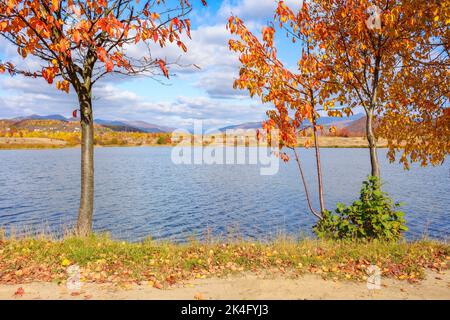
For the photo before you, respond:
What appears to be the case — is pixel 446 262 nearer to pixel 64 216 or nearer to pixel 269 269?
pixel 269 269

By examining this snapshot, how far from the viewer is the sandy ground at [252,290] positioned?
7.70 metres

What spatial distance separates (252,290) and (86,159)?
7006mm

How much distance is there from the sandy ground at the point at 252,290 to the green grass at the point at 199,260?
15.0 inches

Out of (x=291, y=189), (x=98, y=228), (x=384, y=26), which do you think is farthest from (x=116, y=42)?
(x=291, y=189)

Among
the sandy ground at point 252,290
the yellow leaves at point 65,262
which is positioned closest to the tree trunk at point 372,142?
the sandy ground at point 252,290

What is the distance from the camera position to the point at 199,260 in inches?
380

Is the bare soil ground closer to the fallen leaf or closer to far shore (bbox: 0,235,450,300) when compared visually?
far shore (bbox: 0,235,450,300)

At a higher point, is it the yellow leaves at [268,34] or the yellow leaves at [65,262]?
the yellow leaves at [268,34]

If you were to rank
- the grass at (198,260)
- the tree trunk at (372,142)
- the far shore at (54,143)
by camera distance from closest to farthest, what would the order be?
1. the grass at (198,260)
2. the tree trunk at (372,142)
3. the far shore at (54,143)

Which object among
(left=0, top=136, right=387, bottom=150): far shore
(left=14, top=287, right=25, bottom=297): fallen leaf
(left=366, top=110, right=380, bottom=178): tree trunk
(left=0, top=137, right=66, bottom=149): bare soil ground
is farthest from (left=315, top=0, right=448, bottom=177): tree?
(left=0, top=137, right=66, bottom=149): bare soil ground

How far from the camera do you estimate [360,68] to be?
1404cm

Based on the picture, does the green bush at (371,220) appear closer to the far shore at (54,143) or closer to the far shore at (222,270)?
the far shore at (222,270)
